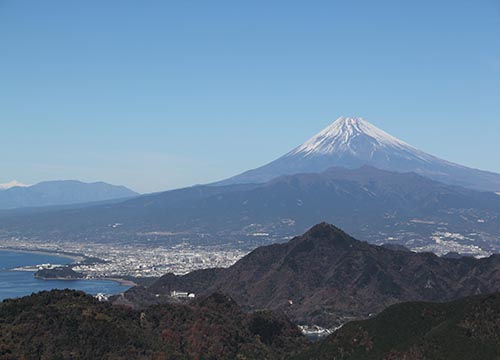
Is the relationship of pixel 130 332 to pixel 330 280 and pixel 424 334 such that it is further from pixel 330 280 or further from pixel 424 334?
pixel 330 280

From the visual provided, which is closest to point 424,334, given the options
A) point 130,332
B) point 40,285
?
point 130,332

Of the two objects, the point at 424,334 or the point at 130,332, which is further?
the point at 130,332

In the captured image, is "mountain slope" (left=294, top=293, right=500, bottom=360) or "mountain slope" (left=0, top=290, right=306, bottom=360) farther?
"mountain slope" (left=0, top=290, right=306, bottom=360)

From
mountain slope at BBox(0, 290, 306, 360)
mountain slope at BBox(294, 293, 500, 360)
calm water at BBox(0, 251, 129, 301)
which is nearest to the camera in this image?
mountain slope at BBox(294, 293, 500, 360)

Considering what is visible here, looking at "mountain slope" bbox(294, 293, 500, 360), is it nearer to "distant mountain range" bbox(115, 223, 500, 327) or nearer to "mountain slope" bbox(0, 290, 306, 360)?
"mountain slope" bbox(0, 290, 306, 360)

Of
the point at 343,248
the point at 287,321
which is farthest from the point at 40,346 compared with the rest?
the point at 343,248

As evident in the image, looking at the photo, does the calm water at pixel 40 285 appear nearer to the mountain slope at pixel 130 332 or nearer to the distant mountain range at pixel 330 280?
the distant mountain range at pixel 330 280

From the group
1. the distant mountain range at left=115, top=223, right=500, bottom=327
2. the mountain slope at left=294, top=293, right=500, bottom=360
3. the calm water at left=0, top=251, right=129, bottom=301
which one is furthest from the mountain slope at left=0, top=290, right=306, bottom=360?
the calm water at left=0, top=251, right=129, bottom=301
